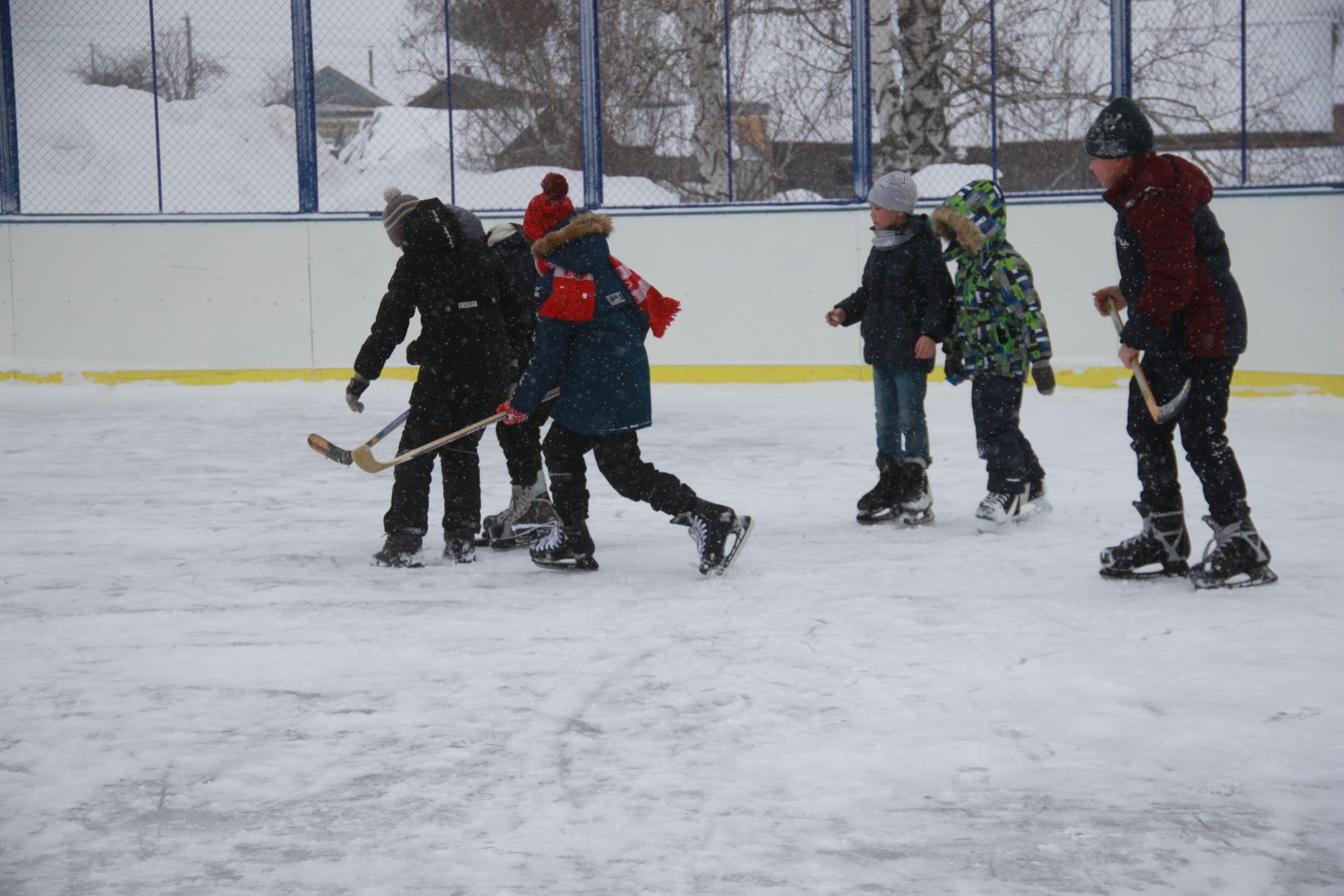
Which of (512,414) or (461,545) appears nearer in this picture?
(512,414)

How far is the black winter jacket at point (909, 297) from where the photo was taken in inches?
213

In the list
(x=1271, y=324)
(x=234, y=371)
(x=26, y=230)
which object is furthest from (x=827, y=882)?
(x=26, y=230)

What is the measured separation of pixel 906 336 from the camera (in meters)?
5.48

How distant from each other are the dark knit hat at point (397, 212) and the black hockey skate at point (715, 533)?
49.8 inches

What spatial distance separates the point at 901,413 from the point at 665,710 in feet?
7.97

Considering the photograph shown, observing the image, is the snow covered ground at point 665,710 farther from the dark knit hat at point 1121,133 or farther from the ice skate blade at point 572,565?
Answer: the dark knit hat at point 1121,133

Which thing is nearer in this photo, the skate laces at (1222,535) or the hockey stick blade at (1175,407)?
the hockey stick blade at (1175,407)

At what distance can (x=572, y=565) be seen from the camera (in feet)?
16.2

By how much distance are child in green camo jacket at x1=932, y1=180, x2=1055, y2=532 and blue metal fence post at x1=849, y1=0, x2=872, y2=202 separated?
527 cm

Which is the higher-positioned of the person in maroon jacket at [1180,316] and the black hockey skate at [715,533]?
the person in maroon jacket at [1180,316]

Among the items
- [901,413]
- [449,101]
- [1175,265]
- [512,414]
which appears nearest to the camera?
[1175,265]

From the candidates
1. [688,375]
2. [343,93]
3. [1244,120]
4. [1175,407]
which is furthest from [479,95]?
[1175,407]

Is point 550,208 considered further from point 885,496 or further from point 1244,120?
point 1244,120

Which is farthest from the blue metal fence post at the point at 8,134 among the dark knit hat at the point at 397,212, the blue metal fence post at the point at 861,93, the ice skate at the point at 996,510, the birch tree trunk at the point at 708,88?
the ice skate at the point at 996,510
